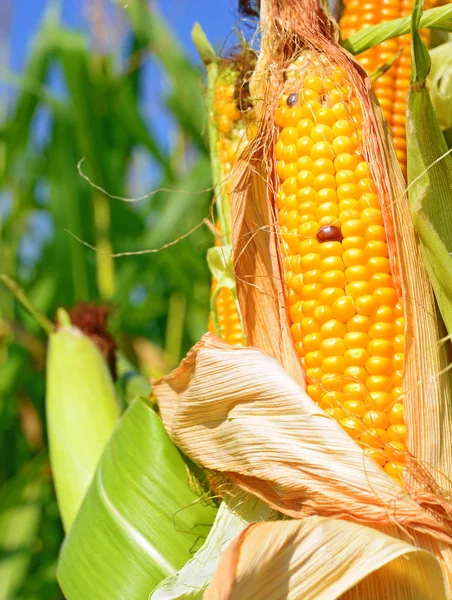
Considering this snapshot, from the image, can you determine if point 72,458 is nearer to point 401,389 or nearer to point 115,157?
point 401,389

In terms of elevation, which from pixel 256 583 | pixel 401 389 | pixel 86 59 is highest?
pixel 86 59

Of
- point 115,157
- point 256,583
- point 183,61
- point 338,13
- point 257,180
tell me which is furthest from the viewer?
point 115,157

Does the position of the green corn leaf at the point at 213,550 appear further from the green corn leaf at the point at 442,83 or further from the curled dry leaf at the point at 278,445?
the green corn leaf at the point at 442,83

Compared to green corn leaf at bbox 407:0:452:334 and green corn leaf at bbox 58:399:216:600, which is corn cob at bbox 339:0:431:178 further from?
green corn leaf at bbox 58:399:216:600

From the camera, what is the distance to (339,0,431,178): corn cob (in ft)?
2.74

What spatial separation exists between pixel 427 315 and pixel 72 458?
2.04ft

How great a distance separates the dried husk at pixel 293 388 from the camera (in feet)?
1.85


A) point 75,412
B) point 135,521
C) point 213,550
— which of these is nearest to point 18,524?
point 75,412

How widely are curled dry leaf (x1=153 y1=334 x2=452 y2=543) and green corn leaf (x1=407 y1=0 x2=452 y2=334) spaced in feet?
0.54

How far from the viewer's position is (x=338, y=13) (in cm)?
92

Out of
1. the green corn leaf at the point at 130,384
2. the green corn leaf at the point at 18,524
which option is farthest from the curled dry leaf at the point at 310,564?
the green corn leaf at the point at 18,524

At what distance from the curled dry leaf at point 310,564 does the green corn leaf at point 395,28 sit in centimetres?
50

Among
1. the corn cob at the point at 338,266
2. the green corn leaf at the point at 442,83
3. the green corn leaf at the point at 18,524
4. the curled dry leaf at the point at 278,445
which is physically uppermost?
the green corn leaf at the point at 442,83

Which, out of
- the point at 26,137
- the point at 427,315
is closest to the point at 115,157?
the point at 26,137
